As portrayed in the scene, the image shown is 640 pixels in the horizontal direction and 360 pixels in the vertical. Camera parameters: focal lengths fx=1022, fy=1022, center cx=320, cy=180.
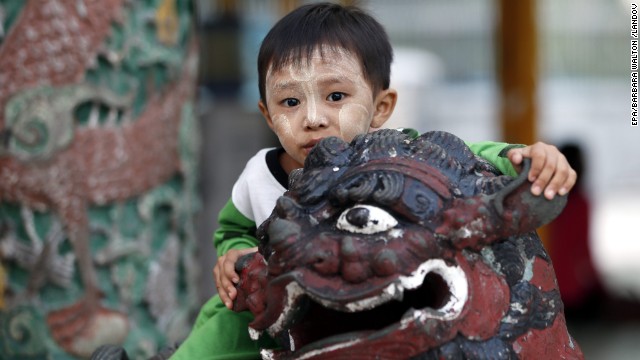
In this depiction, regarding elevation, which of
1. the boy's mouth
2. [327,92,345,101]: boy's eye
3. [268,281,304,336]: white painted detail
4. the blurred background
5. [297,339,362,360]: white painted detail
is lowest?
the blurred background

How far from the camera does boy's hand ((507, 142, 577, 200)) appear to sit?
1.26 meters

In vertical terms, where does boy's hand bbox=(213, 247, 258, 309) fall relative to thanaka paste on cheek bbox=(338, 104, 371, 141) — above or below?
below

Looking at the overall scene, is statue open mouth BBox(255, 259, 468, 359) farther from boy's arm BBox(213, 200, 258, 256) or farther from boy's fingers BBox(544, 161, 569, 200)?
boy's arm BBox(213, 200, 258, 256)

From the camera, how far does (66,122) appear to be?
2764 millimetres

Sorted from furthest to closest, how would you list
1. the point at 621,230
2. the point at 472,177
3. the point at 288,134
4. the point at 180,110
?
the point at 621,230, the point at 180,110, the point at 288,134, the point at 472,177

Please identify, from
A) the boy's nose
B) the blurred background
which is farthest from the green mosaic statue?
the boy's nose

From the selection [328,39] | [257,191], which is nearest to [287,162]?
[257,191]

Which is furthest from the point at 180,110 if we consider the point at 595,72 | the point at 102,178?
the point at 595,72

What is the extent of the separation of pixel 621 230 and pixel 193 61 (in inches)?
323

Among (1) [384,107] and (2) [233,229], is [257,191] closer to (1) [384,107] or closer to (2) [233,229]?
(2) [233,229]

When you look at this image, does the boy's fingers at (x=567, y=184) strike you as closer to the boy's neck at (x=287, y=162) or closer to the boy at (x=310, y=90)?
the boy at (x=310, y=90)

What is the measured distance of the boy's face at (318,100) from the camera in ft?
5.08

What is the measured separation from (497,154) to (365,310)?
1.05 ft

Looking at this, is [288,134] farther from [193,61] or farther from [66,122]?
[193,61]
